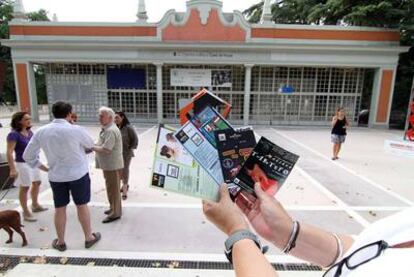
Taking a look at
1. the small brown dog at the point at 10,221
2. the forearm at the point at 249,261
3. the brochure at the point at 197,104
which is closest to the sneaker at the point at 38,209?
the small brown dog at the point at 10,221

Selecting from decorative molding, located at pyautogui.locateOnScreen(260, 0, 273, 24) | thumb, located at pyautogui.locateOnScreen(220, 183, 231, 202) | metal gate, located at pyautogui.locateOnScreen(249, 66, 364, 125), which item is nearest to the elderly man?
thumb, located at pyautogui.locateOnScreen(220, 183, 231, 202)

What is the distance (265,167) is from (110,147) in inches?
115

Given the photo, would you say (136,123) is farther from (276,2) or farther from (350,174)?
(276,2)

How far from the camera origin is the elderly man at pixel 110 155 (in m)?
3.71

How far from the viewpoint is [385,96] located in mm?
15367

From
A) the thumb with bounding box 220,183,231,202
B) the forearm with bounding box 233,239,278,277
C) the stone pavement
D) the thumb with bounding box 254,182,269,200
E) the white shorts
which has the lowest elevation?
the stone pavement

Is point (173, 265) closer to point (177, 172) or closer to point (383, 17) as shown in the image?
point (177, 172)

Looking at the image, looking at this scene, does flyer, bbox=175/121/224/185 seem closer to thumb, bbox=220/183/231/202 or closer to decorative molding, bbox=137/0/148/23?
thumb, bbox=220/183/231/202

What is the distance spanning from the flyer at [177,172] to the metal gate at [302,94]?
15.7 meters

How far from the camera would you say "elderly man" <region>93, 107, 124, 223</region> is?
3715 millimetres

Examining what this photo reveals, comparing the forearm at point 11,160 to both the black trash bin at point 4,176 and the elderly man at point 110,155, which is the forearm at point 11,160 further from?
the black trash bin at point 4,176

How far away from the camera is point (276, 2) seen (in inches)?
892

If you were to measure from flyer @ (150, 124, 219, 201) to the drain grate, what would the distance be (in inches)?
87.8

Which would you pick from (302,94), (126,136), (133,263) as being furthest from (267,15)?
(133,263)
